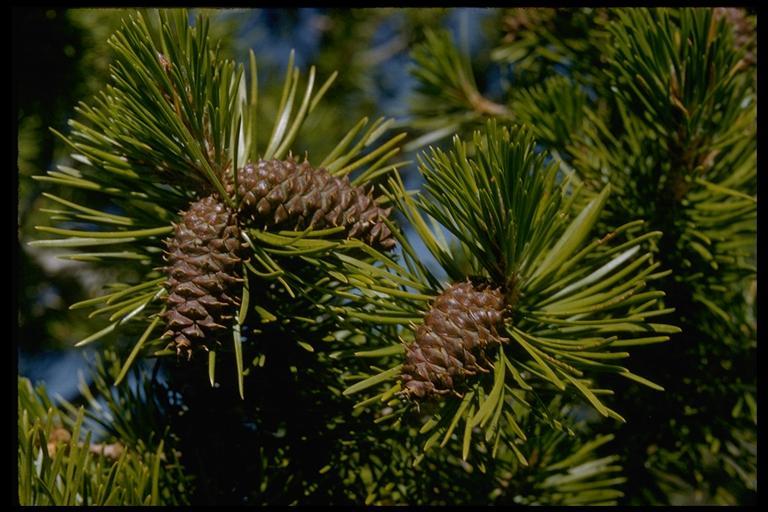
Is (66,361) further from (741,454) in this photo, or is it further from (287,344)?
(741,454)

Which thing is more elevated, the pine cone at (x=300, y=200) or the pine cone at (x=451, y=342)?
the pine cone at (x=300, y=200)

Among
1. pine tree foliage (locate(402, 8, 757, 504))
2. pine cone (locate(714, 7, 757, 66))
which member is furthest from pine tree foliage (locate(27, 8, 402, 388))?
pine cone (locate(714, 7, 757, 66))

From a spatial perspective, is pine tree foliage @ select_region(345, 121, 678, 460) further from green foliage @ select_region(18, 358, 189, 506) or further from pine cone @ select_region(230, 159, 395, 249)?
green foliage @ select_region(18, 358, 189, 506)

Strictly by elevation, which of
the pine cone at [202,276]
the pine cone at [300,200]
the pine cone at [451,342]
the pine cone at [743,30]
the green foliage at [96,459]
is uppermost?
the pine cone at [743,30]

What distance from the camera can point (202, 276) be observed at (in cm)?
49

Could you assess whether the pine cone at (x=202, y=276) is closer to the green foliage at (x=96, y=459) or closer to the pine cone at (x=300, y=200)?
the pine cone at (x=300, y=200)

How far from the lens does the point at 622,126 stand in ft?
2.52

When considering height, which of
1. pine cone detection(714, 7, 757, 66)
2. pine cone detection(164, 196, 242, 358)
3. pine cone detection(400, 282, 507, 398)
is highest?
pine cone detection(714, 7, 757, 66)

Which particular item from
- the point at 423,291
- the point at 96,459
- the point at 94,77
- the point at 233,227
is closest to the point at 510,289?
the point at 423,291

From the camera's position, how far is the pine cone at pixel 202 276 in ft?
1.59

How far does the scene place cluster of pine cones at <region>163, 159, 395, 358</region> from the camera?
0.49 metres

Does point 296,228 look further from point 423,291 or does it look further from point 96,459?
point 96,459

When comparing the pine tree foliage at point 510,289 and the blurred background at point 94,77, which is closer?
the pine tree foliage at point 510,289

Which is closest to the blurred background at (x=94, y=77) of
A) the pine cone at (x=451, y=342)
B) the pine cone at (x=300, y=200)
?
the pine cone at (x=300, y=200)
